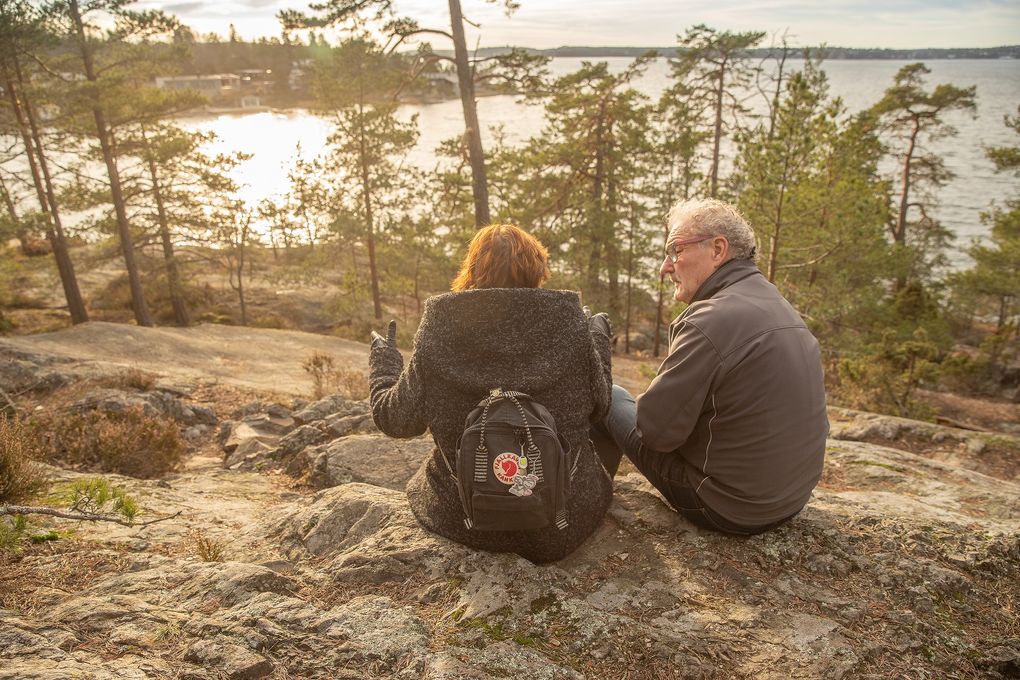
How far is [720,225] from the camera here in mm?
2850

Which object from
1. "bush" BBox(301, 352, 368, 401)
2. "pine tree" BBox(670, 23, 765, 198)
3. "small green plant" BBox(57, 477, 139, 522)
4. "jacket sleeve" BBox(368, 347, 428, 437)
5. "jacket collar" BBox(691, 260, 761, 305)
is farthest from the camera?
"pine tree" BBox(670, 23, 765, 198)

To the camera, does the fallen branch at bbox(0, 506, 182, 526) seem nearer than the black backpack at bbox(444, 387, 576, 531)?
No

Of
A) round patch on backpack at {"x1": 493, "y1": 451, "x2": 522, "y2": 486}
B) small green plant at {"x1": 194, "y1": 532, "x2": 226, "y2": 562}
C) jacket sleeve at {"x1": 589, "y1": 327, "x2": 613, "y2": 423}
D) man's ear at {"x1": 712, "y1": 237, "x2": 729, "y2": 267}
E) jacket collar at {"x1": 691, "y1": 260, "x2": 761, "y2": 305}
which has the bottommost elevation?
small green plant at {"x1": 194, "y1": 532, "x2": 226, "y2": 562}

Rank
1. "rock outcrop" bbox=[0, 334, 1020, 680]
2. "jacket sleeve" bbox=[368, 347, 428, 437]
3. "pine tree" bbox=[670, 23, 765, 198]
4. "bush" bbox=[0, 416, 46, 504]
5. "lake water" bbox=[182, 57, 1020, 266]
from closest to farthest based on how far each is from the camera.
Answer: "rock outcrop" bbox=[0, 334, 1020, 680], "jacket sleeve" bbox=[368, 347, 428, 437], "bush" bbox=[0, 416, 46, 504], "pine tree" bbox=[670, 23, 765, 198], "lake water" bbox=[182, 57, 1020, 266]

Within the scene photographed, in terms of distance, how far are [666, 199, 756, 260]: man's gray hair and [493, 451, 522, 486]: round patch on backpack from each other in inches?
56.0

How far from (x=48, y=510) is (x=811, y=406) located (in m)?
3.75

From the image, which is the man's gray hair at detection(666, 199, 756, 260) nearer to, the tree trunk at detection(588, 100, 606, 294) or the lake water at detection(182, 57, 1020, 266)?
the tree trunk at detection(588, 100, 606, 294)

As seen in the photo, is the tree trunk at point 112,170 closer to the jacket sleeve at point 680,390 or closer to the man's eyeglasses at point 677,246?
the man's eyeglasses at point 677,246

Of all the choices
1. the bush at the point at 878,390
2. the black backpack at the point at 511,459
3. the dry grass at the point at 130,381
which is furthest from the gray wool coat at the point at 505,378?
the bush at the point at 878,390

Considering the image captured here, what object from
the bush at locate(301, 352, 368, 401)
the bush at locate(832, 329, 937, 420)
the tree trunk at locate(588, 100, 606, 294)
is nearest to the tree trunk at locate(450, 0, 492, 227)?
the bush at locate(301, 352, 368, 401)

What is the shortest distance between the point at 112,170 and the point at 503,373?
58.8 feet

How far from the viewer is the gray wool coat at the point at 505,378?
2463mm

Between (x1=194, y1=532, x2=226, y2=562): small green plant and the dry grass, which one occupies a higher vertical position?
(x1=194, y1=532, x2=226, y2=562): small green plant

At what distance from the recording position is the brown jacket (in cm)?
256
